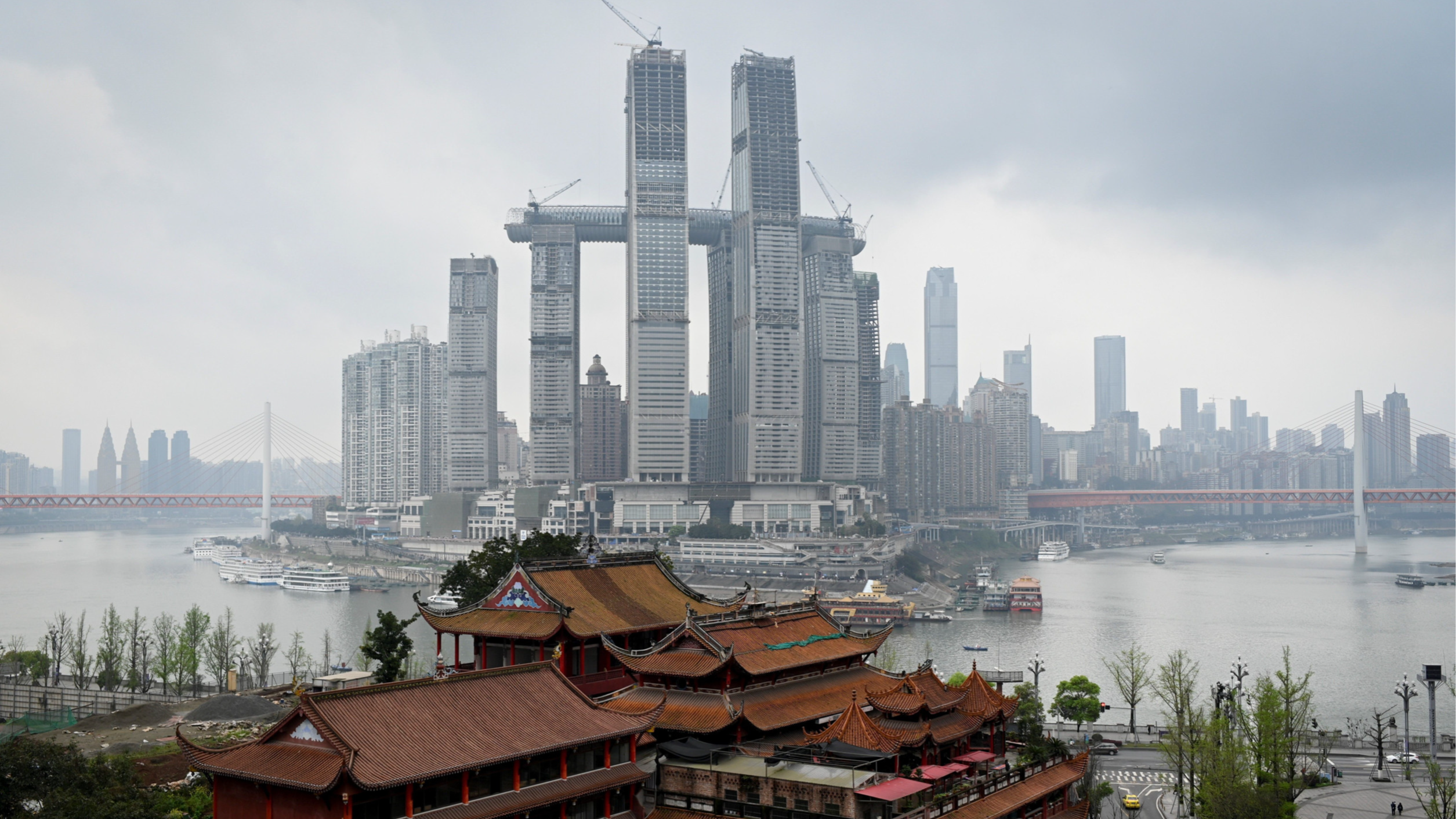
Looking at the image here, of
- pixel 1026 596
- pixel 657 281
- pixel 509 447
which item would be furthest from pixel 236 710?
pixel 509 447

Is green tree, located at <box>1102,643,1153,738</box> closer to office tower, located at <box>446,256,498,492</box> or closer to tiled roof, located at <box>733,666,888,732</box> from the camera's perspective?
tiled roof, located at <box>733,666,888,732</box>

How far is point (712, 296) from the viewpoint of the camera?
134 metres

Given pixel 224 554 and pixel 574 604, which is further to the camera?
pixel 224 554

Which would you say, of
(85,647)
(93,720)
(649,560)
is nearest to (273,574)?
(85,647)

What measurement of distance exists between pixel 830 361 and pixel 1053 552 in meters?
33.4

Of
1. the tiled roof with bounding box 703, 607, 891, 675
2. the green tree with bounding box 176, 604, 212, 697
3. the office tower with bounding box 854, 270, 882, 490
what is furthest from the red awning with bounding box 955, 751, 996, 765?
the office tower with bounding box 854, 270, 882, 490

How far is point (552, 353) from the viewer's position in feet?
409

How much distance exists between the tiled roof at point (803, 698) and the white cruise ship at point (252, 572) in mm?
83649

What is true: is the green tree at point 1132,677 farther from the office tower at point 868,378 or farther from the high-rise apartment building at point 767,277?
the office tower at point 868,378

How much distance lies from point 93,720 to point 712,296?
4250 inches

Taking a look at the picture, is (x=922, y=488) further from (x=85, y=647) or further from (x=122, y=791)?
(x=122, y=791)

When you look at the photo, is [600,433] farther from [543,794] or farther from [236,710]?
[543,794]

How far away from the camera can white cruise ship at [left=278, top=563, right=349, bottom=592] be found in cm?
9181

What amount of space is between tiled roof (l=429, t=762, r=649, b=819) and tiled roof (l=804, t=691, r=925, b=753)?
3.20m
